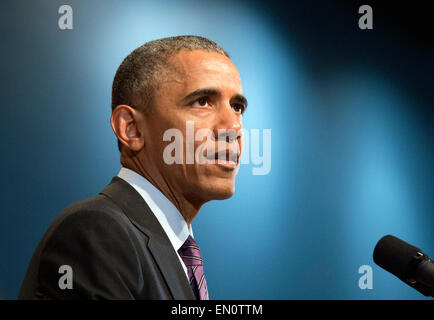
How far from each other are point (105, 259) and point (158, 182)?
1.02ft

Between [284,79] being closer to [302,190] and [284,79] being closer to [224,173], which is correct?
[302,190]

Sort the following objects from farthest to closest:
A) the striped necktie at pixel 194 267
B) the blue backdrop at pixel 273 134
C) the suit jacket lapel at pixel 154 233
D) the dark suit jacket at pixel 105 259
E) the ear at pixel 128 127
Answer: the blue backdrop at pixel 273 134, the ear at pixel 128 127, the striped necktie at pixel 194 267, the suit jacket lapel at pixel 154 233, the dark suit jacket at pixel 105 259

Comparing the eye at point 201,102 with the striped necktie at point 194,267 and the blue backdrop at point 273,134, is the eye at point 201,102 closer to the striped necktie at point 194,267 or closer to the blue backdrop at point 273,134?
the striped necktie at point 194,267

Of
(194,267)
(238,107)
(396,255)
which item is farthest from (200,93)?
(396,255)

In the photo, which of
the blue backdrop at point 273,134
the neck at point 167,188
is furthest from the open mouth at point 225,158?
the blue backdrop at point 273,134

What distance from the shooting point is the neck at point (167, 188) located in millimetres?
1034

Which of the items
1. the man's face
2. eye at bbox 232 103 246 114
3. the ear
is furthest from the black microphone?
the ear

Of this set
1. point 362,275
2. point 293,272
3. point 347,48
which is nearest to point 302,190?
point 293,272

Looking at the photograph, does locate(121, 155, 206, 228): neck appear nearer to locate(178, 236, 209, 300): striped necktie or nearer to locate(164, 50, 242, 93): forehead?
locate(178, 236, 209, 300): striped necktie

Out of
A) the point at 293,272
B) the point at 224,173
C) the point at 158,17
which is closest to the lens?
the point at 224,173

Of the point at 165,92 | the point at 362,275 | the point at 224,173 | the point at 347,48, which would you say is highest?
the point at 347,48

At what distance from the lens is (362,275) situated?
7.28 ft

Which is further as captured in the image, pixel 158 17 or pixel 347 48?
pixel 347 48

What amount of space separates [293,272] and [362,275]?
42 centimetres
